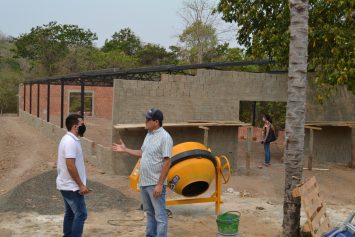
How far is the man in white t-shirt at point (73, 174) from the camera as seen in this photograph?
5383 millimetres

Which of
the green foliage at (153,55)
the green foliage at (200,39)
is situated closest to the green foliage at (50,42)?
the green foliage at (153,55)

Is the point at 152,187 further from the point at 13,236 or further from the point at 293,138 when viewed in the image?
the point at 13,236

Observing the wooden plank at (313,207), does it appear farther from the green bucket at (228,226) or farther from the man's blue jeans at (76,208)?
the man's blue jeans at (76,208)

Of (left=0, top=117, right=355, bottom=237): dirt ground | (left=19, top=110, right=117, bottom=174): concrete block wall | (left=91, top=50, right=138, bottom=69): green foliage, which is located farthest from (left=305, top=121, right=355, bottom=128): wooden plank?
(left=91, top=50, right=138, bottom=69): green foliage

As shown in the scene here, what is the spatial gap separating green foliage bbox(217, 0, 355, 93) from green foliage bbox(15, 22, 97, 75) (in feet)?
114

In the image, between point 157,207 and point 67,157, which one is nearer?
point 67,157

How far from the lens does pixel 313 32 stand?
11.4 meters

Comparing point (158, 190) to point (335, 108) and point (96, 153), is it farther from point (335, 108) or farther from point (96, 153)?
point (335, 108)

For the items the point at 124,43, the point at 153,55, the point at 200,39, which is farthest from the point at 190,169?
the point at 124,43

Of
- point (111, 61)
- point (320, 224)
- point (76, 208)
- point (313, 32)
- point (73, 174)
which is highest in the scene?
point (111, 61)

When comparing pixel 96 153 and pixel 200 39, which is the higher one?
pixel 200 39

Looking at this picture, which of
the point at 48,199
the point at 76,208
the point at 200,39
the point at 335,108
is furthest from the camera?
the point at 200,39

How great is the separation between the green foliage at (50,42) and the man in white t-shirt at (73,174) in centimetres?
4100

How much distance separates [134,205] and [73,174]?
348 cm
